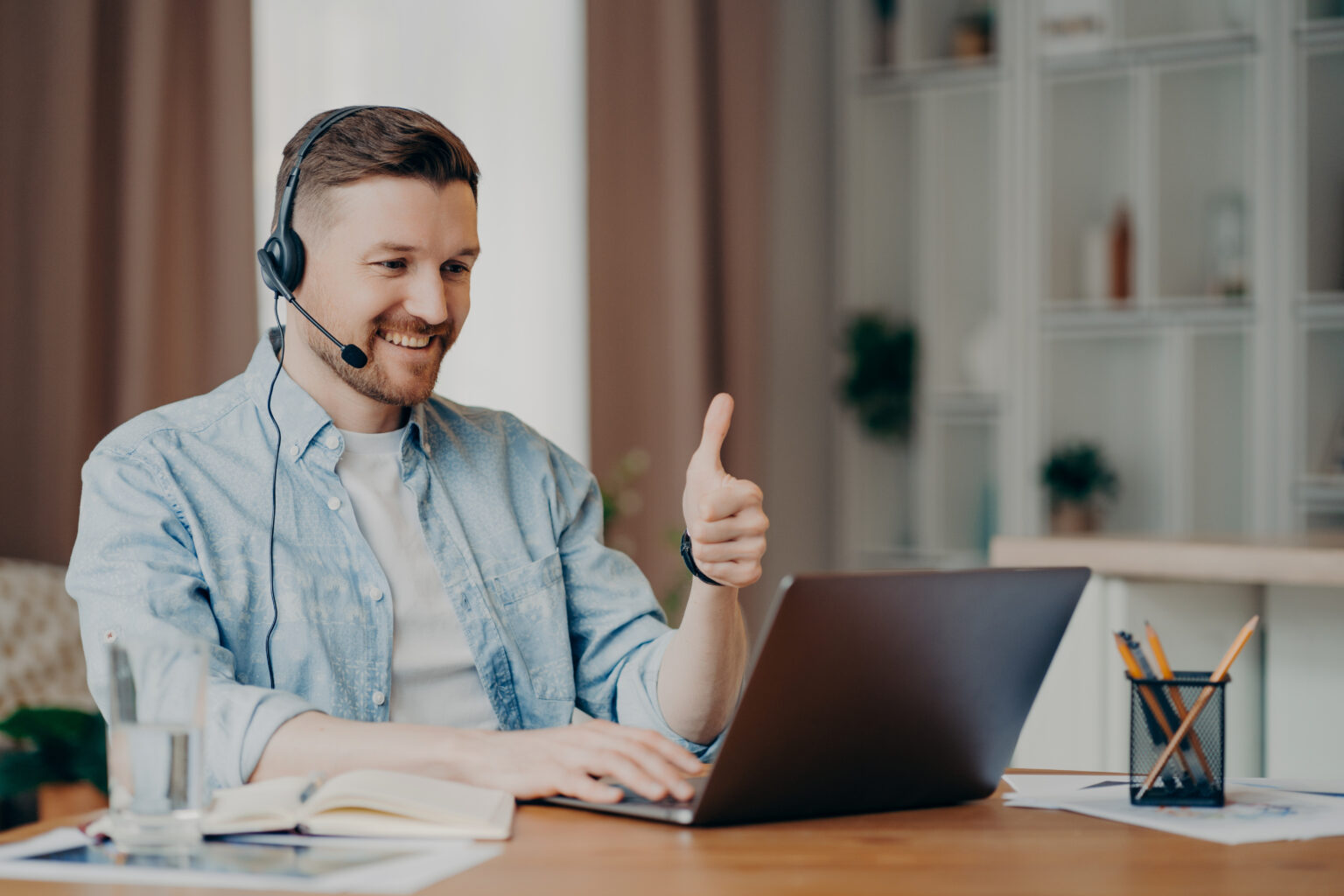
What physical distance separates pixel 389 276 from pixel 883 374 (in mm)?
Result: 2984

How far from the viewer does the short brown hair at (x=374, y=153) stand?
1.34 m

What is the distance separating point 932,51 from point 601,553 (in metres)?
3.12

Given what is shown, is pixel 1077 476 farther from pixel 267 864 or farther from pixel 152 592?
pixel 267 864

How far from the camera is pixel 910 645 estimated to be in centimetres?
86

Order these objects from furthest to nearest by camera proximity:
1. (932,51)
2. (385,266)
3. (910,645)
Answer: (932,51) → (385,266) → (910,645)

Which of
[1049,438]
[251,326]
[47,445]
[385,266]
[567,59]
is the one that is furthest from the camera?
[1049,438]

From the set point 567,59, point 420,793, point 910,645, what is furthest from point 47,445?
point 910,645

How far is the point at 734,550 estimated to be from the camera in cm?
105

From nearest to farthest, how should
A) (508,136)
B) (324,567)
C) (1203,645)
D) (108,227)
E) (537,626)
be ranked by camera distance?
(324,567), (537,626), (1203,645), (108,227), (508,136)

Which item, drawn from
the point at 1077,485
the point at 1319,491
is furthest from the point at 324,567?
the point at 1319,491

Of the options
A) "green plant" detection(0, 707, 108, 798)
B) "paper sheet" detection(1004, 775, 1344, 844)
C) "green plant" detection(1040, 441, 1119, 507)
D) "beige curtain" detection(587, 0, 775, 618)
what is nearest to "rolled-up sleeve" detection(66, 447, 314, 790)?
"paper sheet" detection(1004, 775, 1344, 844)

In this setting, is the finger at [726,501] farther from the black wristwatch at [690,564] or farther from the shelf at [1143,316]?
the shelf at [1143,316]

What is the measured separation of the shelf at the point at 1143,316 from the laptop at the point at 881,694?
302cm

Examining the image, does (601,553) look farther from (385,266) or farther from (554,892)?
(554,892)
